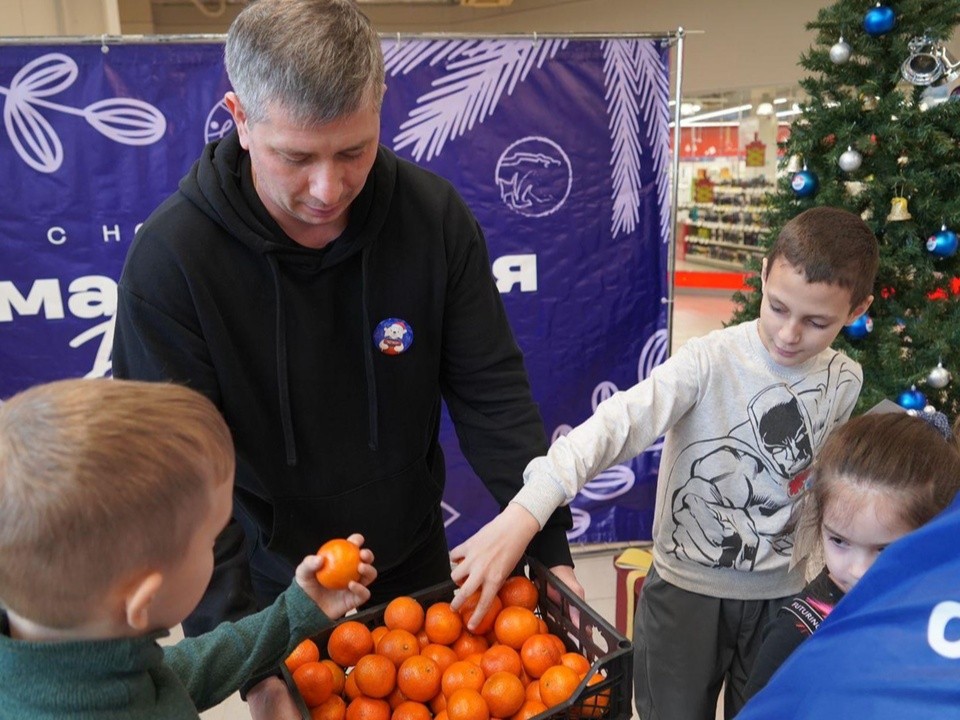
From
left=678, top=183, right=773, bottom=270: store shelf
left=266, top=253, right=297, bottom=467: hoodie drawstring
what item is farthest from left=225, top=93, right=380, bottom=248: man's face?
left=678, top=183, right=773, bottom=270: store shelf

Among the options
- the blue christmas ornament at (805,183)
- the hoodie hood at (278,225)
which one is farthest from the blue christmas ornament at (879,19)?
the hoodie hood at (278,225)

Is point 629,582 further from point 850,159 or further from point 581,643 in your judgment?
point 850,159

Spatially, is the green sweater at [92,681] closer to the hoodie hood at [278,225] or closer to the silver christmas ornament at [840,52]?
the hoodie hood at [278,225]

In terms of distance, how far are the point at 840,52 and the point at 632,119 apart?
2.94ft

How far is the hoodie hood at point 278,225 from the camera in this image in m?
A: 1.48

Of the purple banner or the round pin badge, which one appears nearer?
the round pin badge

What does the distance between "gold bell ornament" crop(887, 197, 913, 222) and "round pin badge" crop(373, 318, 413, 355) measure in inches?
93.4

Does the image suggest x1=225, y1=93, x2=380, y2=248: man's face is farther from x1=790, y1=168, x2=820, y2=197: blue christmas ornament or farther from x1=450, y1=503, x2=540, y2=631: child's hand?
x1=790, y1=168, x2=820, y2=197: blue christmas ornament

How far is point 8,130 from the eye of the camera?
3.20 meters

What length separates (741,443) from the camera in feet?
6.46

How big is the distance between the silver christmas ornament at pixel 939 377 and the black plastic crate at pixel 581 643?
2.37 meters

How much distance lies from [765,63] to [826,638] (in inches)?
368

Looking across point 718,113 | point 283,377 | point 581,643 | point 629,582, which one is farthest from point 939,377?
point 718,113

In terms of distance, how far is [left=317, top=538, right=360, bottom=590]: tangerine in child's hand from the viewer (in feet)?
4.10
